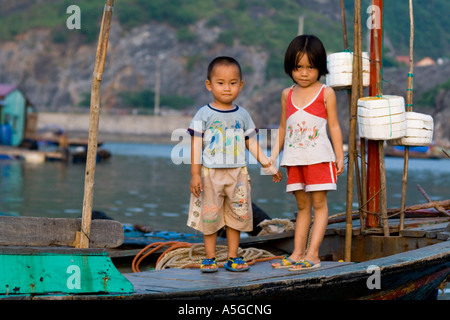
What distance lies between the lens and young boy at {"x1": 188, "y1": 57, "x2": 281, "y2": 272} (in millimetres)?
4215

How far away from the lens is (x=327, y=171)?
422cm

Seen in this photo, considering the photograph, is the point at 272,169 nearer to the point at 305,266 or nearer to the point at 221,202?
the point at 221,202

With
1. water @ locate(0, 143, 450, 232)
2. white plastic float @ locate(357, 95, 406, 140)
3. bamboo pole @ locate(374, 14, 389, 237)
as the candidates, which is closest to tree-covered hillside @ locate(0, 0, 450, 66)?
water @ locate(0, 143, 450, 232)

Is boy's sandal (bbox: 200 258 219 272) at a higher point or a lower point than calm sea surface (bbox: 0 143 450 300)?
higher

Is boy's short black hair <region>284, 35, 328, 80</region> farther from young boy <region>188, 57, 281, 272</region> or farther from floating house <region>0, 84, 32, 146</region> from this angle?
floating house <region>0, 84, 32, 146</region>

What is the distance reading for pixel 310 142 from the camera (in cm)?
425

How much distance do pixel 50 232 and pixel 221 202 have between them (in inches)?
42.7

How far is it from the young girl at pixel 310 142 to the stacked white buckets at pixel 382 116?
0.72 metres

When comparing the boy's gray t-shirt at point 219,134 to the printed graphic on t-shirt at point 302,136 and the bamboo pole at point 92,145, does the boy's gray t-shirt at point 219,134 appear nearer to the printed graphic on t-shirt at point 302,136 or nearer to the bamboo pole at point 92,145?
A: the printed graphic on t-shirt at point 302,136

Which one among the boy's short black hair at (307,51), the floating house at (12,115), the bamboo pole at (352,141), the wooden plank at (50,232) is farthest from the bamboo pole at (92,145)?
Result: the floating house at (12,115)

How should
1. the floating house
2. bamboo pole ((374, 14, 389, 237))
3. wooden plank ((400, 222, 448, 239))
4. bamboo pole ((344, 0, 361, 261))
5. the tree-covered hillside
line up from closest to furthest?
bamboo pole ((344, 0, 361, 261)) → wooden plank ((400, 222, 448, 239)) → bamboo pole ((374, 14, 389, 237)) → the floating house → the tree-covered hillside
